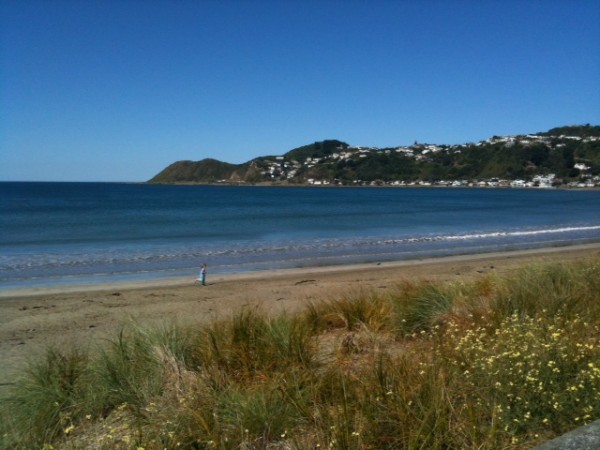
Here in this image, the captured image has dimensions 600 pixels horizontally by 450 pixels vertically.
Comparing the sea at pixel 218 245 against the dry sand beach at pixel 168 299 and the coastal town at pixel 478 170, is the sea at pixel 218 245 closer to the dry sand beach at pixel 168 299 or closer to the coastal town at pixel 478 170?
the dry sand beach at pixel 168 299

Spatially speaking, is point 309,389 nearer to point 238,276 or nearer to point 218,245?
point 238,276

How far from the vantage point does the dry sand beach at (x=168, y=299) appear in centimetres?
993

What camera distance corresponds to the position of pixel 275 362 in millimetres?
5141

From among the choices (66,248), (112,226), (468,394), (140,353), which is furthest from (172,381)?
(112,226)

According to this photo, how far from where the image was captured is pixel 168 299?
44.2ft

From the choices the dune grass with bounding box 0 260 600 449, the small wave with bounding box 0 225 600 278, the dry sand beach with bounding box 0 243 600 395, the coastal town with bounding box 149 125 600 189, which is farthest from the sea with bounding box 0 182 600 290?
the coastal town with bounding box 149 125 600 189

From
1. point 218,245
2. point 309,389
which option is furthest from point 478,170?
point 309,389

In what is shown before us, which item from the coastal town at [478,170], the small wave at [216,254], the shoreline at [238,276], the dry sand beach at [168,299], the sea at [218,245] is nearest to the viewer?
the dry sand beach at [168,299]

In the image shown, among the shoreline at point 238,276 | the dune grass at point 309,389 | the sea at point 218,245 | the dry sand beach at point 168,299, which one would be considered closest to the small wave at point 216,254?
the sea at point 218,245

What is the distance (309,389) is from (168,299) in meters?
9.83

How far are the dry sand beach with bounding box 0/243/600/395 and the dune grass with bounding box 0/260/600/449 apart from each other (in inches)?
88.5

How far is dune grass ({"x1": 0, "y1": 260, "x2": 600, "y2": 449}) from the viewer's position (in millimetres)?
3508

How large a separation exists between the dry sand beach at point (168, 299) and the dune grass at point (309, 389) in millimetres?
2247

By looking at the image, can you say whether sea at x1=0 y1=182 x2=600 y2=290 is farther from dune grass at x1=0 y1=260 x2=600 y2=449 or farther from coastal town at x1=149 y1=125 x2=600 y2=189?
coastal town at x1=149 y1=125 x2=600 y2=189
